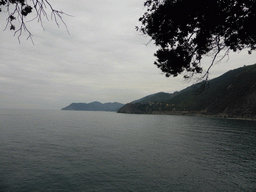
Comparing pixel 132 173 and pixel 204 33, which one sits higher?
pixel 204 33

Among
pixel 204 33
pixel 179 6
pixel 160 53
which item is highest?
pixel 179 6

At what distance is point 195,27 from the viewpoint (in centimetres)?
1359

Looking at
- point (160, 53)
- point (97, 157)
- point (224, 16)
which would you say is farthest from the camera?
point (97, 157)

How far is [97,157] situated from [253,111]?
551 feet

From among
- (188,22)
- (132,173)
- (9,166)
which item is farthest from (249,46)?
(9,166)

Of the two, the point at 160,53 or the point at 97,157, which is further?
the point at 97,157

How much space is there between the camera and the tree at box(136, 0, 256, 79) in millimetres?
11414

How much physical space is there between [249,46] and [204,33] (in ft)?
14.6

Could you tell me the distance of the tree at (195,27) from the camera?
1141 centimetres

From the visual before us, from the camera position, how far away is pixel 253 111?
14112 centimetres

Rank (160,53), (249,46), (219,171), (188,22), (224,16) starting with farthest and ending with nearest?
(219,171) < (160,53) < (249,46) < (188,22) < (224,16)

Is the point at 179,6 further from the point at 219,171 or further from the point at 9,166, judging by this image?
the point at 9,166

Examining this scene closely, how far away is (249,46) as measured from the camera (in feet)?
45.8

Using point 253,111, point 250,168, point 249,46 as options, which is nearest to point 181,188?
point 250,168
